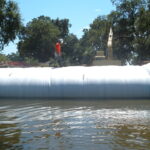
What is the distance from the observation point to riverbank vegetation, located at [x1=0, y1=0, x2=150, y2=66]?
91.7ft

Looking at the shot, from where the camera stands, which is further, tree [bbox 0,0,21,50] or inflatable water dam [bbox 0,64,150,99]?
tree [bbox 0,0,21,50]

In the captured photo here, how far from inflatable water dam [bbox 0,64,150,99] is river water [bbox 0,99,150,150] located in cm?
220

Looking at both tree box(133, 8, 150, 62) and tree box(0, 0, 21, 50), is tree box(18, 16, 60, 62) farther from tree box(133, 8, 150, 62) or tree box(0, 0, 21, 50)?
tree box(0, 0, 21, 50)

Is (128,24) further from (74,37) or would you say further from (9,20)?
(74,37)

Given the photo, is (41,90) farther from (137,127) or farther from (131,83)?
(137,127)

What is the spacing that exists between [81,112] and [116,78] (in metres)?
3.51

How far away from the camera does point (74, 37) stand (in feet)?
248

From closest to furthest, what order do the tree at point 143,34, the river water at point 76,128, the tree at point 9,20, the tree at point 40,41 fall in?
1. the river water at point 76,128
2. the tree at point 9,20
3. the tree at point 143,34
4. the tree at point 40,41

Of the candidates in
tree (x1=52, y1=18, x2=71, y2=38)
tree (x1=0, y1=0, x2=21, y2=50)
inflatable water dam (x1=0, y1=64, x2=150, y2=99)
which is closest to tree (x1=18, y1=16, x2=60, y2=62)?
tree (x1=52, y1=18, x2=71, y2=38)

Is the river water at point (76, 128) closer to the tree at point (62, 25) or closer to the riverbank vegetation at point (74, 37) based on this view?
the riverbank vegetation at point (74, 37)

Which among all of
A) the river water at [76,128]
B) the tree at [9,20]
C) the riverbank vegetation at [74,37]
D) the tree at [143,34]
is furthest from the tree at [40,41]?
the river water at [76,128]

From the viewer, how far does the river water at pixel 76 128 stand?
554 cm

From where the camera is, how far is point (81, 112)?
28.7 ft

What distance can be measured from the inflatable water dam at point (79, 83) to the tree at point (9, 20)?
1567 cm
